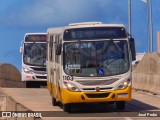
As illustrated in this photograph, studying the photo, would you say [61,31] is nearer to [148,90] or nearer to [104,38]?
[104,38]

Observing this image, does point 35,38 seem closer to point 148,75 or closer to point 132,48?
point 148,75

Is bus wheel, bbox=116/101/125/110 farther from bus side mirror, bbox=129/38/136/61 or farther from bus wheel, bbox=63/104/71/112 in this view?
bus side mirror, bbox=129/38/136/61

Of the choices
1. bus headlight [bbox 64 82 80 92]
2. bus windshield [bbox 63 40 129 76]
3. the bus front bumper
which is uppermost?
bus windshield [bbox 63 40 129 76]

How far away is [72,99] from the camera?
75.3 feet

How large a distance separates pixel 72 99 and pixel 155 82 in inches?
486

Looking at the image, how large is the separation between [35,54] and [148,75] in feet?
30.7

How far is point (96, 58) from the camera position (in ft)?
75.8

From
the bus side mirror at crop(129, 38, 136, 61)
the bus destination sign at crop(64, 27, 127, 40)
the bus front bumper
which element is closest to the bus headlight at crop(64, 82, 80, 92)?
the bus front bumper

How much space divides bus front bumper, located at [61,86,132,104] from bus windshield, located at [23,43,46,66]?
18968mm

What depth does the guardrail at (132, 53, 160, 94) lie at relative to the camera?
114 feet

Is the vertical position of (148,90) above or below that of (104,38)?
below

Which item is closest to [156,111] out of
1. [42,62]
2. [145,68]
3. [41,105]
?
[41,105]

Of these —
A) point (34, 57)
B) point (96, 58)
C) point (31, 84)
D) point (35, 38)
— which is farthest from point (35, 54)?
point (96, 58)

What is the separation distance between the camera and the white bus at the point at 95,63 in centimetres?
2297
